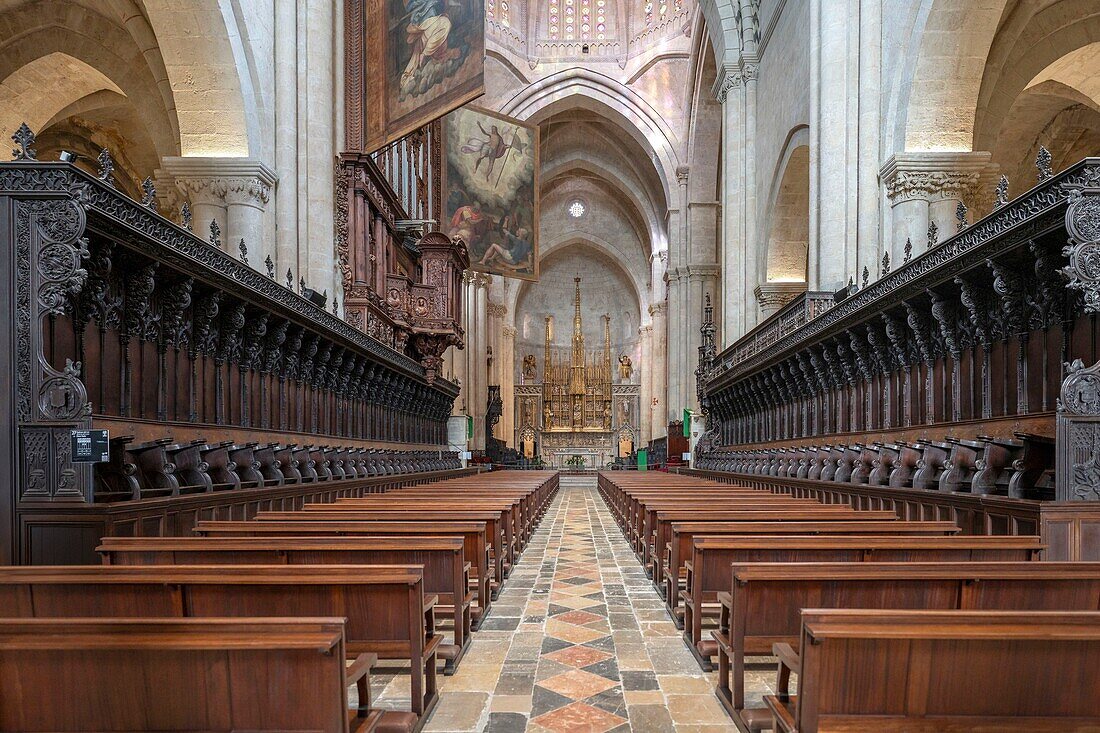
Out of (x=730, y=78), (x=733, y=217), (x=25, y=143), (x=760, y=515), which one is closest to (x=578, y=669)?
(x=760, y=515)

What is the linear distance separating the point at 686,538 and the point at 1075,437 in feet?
7.11

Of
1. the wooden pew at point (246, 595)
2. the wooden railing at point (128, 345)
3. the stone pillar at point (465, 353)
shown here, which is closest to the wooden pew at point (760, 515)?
the wooden pew at point (246, 595)

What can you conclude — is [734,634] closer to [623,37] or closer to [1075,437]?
[1075,437]

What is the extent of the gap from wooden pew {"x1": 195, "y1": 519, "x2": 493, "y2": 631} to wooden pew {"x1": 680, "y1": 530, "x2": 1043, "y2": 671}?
135 cm

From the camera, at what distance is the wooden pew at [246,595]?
2.56 metres

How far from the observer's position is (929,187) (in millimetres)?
10570

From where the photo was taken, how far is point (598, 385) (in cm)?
4000

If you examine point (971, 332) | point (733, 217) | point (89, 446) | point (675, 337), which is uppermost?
point (733, 217)

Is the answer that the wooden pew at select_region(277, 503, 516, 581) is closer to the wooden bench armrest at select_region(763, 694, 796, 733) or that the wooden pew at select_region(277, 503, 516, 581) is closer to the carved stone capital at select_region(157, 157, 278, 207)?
the wooden bench armrest at select_region(763, 694, 796, 733)

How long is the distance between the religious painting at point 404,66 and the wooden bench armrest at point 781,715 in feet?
41.0

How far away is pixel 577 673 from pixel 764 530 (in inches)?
58.1

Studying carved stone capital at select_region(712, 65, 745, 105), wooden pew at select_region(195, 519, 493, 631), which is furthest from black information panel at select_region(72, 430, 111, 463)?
carved stone capital at select_region(712, 65, 745, 105)

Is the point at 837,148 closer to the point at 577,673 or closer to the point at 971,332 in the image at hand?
the point at 971,332

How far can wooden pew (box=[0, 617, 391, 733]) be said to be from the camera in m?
1.79
